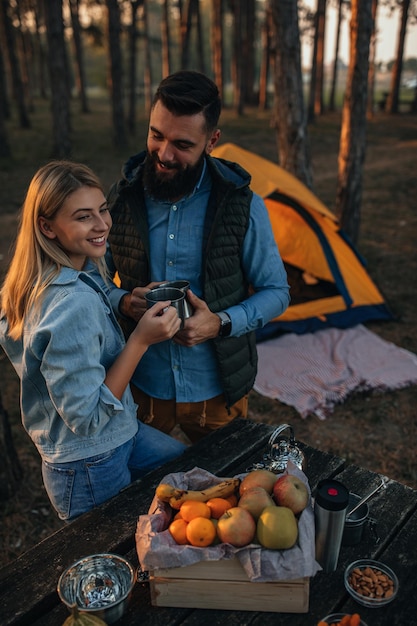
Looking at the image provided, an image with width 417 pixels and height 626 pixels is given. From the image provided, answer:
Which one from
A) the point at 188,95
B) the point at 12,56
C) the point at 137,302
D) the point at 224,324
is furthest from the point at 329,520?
the point at 12,56

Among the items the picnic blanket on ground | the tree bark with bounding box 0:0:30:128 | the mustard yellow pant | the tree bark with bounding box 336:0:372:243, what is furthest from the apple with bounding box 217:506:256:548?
the tree bark with bounding box 0:0:30:128

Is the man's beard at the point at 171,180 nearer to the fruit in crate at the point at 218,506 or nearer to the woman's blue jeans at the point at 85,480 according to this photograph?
the woman's blue jeans at the point at 85,480

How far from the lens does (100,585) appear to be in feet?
→ 5.36

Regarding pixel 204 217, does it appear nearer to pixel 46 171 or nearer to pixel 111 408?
pixel 46 171

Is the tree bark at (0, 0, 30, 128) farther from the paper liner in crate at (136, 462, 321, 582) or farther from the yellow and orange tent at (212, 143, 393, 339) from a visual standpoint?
the paper liner in crate at (136, 462, 321, 582)

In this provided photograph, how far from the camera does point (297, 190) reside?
18.9 ft

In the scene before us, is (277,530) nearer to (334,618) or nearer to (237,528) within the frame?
(237,528)

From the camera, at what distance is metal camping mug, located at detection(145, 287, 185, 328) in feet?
6.81

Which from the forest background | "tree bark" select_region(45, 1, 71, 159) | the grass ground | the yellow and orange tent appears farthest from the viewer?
"tree bark" select_region(45, 1, 71, 159)

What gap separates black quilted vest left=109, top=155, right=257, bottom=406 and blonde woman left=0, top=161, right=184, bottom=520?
0.47 m

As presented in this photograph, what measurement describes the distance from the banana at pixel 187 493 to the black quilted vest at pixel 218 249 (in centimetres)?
83

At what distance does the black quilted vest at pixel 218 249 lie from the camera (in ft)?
7.90

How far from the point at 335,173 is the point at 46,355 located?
13.3m

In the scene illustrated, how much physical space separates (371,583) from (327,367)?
3.66 m
